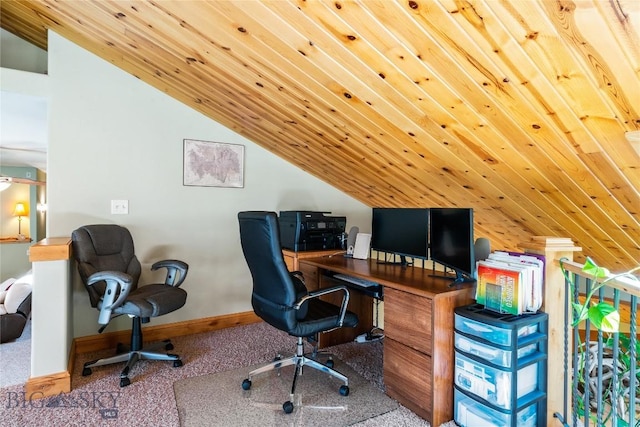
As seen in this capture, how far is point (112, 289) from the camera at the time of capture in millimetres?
2213

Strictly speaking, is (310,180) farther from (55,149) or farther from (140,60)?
(55,149)

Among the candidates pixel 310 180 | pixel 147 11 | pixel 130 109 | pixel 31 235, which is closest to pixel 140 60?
pixel 130 109

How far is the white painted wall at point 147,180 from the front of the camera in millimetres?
2674

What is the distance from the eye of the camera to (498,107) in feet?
5.70

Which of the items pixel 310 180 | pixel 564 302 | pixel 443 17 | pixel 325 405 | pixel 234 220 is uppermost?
pixel 443 17

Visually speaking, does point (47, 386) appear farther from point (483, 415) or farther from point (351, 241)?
point (483, 415)

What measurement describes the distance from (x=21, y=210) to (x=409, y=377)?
6.43 metres

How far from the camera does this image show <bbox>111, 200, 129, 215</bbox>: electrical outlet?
2.84 metres

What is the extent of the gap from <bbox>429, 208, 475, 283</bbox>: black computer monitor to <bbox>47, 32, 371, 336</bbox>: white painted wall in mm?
1797

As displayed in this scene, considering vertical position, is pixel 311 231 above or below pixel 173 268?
above

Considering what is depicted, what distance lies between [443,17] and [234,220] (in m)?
2.56

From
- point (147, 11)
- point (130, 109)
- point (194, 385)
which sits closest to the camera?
point (147, 11)

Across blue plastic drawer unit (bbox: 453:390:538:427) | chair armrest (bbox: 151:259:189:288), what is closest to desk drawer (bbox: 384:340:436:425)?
blue plastic drawer unit (bbox: 453:390:538:427)

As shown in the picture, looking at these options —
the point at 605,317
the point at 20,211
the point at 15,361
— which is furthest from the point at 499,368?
the point at 20,211
